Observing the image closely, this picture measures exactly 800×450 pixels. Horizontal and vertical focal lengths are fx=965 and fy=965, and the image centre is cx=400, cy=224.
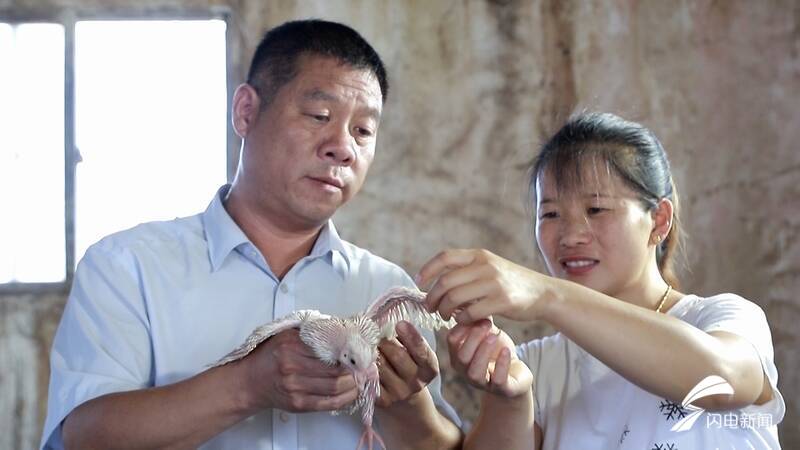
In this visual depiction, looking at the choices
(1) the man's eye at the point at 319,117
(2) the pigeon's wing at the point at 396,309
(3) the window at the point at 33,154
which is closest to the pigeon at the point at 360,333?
(2) the pigeon's wing at the point at 396,309

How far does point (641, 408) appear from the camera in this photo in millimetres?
1710

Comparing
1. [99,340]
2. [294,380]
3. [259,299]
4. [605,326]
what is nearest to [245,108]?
[259,299]

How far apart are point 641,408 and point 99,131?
2419 mm

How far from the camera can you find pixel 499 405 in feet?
5.60

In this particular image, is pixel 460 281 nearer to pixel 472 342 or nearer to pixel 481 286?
pixel 481 286

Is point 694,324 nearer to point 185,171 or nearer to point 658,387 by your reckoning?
point 658,387

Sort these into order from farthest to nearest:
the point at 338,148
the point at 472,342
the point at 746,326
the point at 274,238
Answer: the point at 274,238, the point at 338,148, the point at 746,326, the point at 472,342

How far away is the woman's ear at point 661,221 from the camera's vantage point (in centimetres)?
189

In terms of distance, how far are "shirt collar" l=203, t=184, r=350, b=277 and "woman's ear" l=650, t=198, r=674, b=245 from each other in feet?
1.98

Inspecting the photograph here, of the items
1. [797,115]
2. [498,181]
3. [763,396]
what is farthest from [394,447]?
[797,115]

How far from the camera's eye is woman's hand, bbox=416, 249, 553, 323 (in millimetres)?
1470

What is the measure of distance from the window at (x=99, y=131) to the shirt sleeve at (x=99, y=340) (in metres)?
1.78

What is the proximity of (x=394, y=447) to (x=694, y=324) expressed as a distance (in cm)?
58

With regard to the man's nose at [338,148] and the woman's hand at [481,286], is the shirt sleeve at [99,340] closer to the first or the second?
the man's nose at [338,148]
